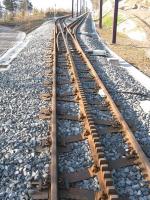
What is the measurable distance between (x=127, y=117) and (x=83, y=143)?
6.46 ft

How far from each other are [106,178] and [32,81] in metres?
6.52

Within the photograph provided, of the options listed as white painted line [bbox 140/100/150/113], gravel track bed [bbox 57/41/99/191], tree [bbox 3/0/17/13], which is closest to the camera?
gravel track bed [bbox 57/41/99/191]

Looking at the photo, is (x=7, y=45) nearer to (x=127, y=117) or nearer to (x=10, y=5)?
(x=127, y=117)

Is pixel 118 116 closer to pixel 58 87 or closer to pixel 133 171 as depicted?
pixel 133 171

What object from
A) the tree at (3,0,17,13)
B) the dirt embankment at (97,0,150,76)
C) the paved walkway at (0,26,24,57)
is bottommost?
the paved walkway at (0,26,24,57)

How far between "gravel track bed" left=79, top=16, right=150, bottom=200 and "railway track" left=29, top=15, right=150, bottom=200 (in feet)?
0.35

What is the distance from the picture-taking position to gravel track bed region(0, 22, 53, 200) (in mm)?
5334

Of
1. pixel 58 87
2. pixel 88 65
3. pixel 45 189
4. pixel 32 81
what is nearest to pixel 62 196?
pixel 45 189

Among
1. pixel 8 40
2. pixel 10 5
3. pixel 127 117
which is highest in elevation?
pixel 10 5

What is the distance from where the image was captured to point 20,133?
697 cm

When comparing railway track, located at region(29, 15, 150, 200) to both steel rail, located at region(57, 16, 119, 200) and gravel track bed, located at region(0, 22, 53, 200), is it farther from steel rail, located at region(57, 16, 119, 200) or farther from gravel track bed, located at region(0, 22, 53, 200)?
gravel track bed, located at region(0, 22, 53, 200)

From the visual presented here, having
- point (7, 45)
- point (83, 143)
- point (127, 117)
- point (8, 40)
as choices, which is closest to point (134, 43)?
point (7, 45)

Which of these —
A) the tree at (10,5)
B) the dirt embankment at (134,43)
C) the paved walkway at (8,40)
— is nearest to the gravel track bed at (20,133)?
the dirt embankment at (134,43)

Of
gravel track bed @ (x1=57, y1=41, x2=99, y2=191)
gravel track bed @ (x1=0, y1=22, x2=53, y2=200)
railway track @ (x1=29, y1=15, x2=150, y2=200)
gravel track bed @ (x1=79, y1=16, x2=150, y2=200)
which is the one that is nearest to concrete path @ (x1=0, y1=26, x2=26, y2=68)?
gravel track bed @ (x1=0, y1=22, x2=53, y2=200)
